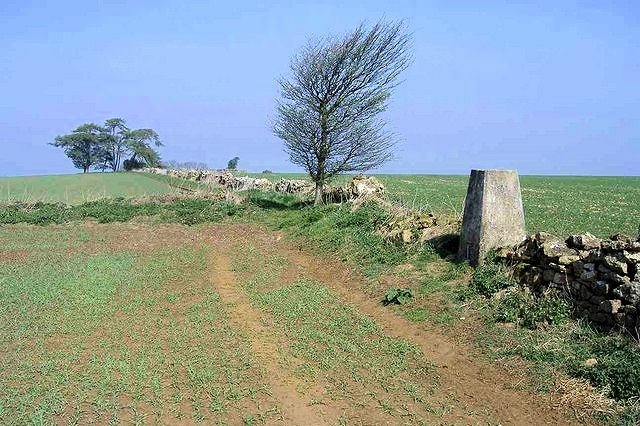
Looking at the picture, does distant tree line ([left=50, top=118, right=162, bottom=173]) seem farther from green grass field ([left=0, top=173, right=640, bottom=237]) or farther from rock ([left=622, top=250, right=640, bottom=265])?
rock ([left=622, top=250, right=640, bottom=265])

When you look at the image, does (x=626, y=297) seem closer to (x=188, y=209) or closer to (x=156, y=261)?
(x=156, y=261)

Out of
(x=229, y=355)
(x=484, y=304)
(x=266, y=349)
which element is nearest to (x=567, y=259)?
(x=484, y=304)

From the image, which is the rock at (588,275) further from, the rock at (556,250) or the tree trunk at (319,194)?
the tree trunk at (319,194)

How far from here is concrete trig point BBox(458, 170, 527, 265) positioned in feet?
30.2


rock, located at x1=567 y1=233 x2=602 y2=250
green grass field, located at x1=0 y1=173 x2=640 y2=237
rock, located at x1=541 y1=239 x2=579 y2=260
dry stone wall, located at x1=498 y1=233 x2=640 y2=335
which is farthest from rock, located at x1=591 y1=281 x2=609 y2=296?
green grass field, located at x1=0 y1=173 x2=640 y2=237

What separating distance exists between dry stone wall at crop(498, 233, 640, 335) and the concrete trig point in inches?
25.7

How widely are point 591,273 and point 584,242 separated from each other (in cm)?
72

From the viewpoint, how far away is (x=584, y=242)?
764 centimetres

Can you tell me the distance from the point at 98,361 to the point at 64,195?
854 inches

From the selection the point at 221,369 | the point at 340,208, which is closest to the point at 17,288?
the point at 221,369

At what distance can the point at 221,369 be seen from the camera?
666 cm

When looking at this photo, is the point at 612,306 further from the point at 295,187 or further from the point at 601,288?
the point at 295,187

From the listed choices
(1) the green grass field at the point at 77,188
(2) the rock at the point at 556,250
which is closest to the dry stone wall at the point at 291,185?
(1) the green grass field at the point at 77,188

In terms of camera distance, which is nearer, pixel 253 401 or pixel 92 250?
pixel 253 401
